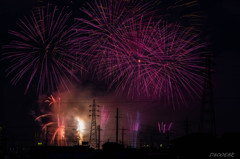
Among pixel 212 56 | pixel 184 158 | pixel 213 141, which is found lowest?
pixel 184 158

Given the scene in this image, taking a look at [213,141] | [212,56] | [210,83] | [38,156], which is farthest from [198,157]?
[38,156]

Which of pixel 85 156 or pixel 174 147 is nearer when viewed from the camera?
pixel 85 156

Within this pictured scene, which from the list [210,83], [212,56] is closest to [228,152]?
[210,83]

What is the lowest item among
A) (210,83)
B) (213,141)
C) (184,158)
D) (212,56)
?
(184,158)

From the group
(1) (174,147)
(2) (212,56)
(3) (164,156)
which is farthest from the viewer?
(1) (174,147)

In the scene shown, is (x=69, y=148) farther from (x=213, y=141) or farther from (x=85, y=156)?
(x=213, y=141)

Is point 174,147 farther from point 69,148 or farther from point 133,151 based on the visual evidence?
point 69,148

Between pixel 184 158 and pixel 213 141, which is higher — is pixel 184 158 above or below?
below

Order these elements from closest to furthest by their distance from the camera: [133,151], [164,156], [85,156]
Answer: [85,156], [133,151], [164,156]

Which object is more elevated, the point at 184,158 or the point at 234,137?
the point at 234,137
